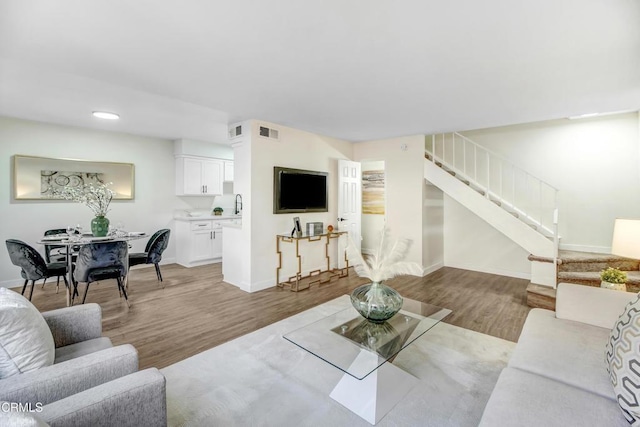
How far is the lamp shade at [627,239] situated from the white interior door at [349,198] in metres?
3.54

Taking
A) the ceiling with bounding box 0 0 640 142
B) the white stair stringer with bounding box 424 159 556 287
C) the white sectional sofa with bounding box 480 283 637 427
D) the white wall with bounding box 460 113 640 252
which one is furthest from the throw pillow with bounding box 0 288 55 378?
the white wall with bounding box 460 113 640 252

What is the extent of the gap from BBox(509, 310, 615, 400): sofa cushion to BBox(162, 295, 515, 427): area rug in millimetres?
506

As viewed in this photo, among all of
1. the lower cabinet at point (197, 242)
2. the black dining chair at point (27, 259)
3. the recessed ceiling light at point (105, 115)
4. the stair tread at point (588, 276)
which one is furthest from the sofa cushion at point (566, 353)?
the lower cabinet at point (197, 242)

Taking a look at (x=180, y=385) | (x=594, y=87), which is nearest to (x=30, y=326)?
(x=180, y=385)

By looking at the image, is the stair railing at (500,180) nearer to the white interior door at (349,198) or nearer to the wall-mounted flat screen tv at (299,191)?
the white interior door at (349,198)

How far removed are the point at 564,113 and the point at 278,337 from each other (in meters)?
4.46

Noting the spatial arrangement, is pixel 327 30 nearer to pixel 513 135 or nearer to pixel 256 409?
pixel 256 409

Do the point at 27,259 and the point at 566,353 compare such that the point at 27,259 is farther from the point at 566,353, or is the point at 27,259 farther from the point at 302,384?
the point at 566,353

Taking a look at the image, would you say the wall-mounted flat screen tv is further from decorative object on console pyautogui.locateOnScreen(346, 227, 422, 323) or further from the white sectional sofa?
the white sectional sofa

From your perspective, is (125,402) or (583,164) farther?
(583,164)

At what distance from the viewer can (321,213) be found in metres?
5.30

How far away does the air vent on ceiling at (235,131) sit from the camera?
4375 mm

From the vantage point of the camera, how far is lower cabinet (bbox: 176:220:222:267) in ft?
19.3

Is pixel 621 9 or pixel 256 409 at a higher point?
pixel 621 9
